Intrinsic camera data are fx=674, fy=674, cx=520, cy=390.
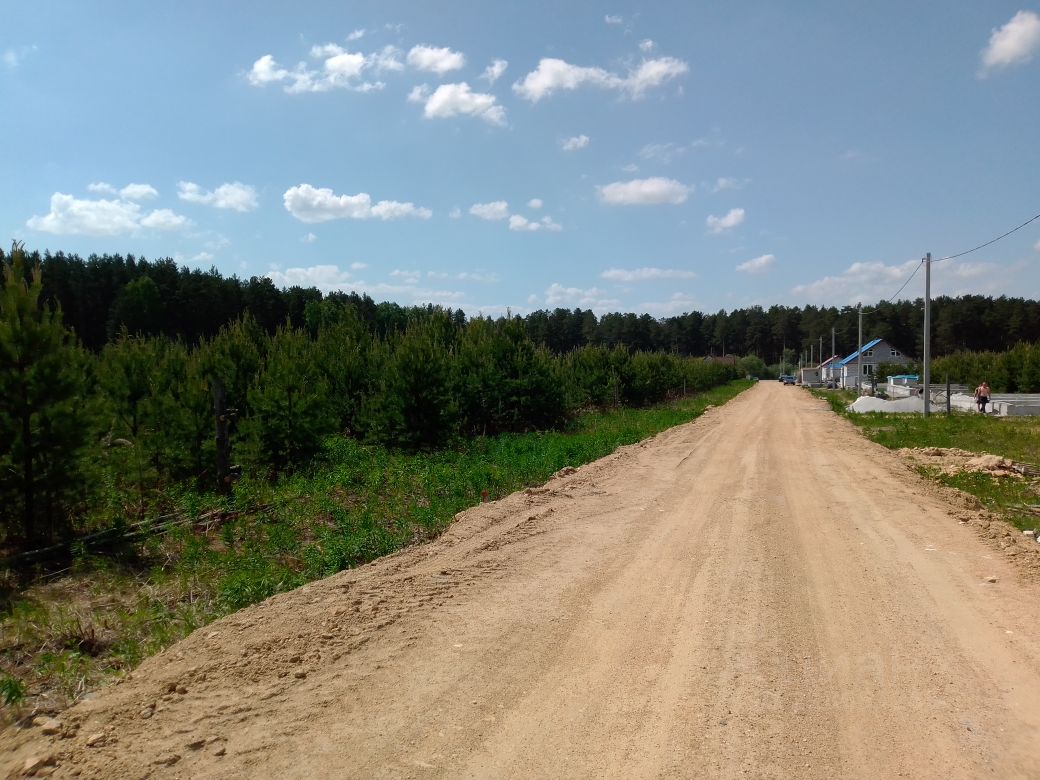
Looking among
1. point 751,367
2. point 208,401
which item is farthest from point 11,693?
point 751,367

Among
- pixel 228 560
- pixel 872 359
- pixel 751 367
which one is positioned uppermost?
pixel 872 359

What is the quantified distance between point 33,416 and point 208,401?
431 centimetres

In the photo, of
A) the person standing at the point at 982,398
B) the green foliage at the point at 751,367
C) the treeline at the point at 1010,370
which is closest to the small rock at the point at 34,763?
the person standing at the point at 982,398

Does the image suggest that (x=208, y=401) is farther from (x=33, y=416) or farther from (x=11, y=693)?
(x=11, y=693)

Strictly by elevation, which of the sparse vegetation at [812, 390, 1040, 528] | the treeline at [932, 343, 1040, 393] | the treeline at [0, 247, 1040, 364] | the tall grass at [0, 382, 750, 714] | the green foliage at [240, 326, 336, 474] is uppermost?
the treeline at [0, 247, 1040, 364]

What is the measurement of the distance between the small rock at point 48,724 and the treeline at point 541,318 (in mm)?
7297

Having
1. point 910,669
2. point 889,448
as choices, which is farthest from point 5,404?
point 889,448

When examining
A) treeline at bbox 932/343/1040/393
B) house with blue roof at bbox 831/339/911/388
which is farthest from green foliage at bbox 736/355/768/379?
treeline at bbox 932/343/1040/393

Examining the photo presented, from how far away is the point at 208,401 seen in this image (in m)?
12.5

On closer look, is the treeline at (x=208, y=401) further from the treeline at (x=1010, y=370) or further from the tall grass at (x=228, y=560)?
the treeline at (x=1010, y=370)

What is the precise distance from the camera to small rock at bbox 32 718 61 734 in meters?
3.88

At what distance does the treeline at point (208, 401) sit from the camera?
27.1ft

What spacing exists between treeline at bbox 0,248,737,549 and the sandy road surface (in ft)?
14.9

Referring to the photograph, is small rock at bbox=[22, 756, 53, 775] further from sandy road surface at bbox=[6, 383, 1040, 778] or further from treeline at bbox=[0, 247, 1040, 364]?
treeline at bbox=[0, 247, 1040, 364]
